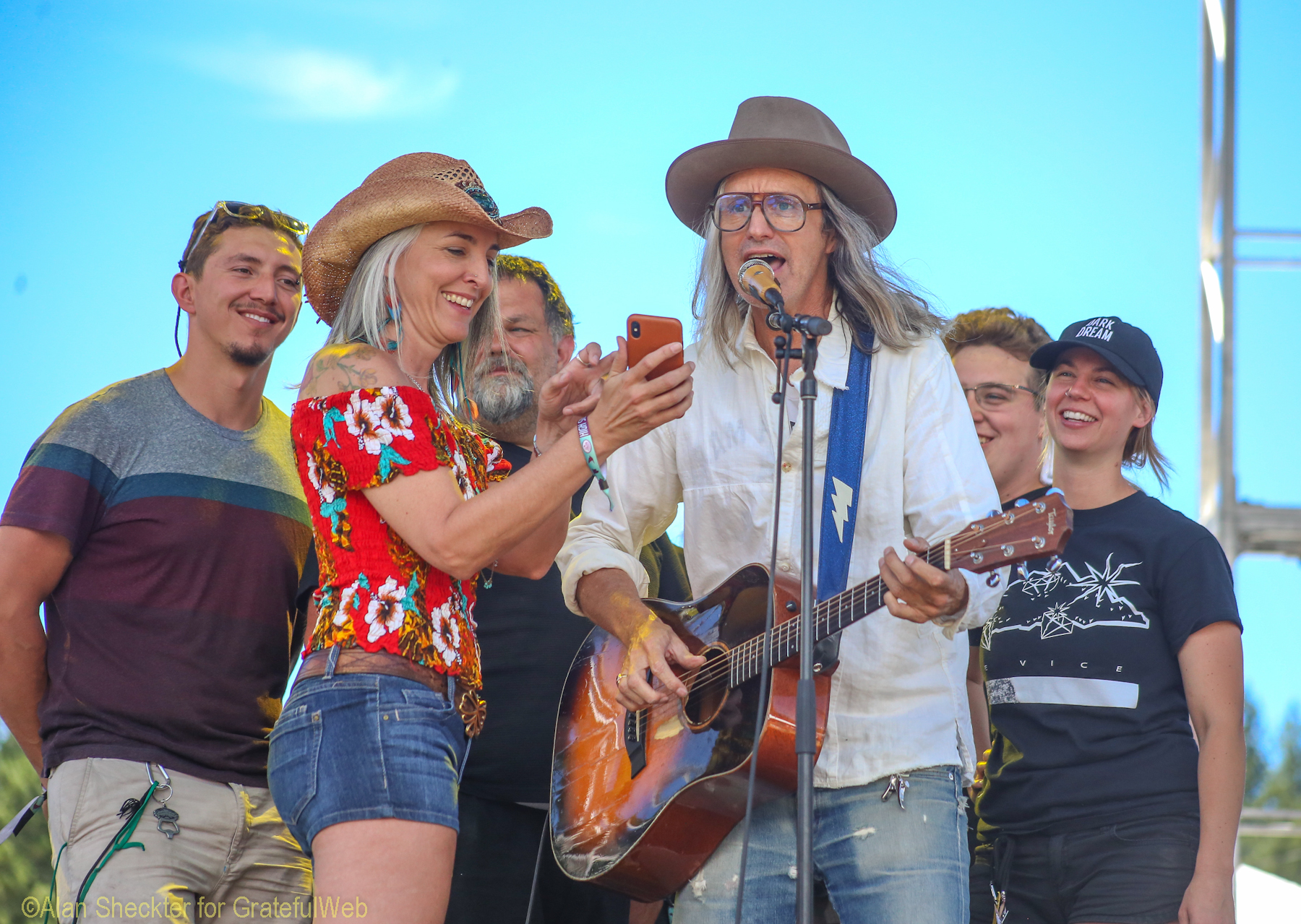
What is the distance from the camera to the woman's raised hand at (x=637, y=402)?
2.61m

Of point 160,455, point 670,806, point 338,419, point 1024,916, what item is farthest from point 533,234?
point 1024,916

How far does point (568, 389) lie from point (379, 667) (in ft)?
2.90

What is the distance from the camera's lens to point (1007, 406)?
171 inches

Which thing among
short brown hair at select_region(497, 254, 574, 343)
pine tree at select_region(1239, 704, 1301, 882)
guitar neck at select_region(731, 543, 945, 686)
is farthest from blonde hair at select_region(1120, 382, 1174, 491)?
pine tree at select_region(1239, 704, 1301, 882)

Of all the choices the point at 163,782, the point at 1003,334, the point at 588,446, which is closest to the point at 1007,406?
the point at 1003,334

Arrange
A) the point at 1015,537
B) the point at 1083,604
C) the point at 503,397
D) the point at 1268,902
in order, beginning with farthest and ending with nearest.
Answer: the point at 1268,902, the point at 503,397, the point at 1083,604, the point at 1015,537

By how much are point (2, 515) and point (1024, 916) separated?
3.00 meters

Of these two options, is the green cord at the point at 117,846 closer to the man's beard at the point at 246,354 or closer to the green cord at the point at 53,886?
the green cord at the point at 53,886

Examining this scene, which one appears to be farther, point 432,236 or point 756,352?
point 756,352

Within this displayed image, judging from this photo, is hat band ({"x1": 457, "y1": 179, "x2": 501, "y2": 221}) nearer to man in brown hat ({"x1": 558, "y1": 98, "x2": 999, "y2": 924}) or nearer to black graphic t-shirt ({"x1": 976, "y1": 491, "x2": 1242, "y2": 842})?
man in brown hat ({"x1": 558, "y1": 98, "x2": 999, "y2": 924})

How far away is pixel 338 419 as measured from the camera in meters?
2.63

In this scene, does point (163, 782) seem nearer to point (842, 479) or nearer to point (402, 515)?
point (402, 515)

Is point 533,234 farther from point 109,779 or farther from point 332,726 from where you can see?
point 109,779

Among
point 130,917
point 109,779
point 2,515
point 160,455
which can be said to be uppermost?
point 160,455
